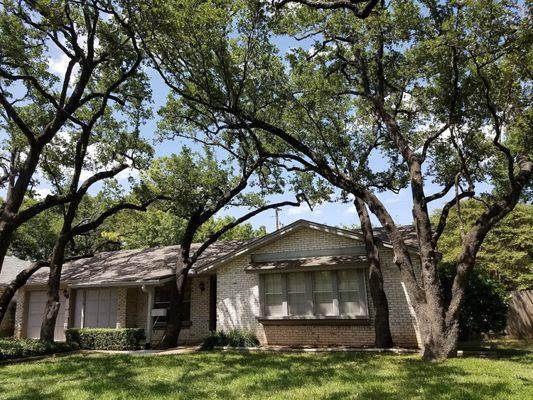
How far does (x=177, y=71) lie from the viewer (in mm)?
12844

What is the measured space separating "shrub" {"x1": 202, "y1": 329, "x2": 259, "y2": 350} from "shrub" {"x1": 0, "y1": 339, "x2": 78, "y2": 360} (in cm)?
534

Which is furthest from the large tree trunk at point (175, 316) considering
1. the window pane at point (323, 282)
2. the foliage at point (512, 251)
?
the foliage at point (512, 251)

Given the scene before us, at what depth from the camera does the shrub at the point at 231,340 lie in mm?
15102

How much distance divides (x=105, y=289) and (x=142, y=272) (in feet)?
7.90

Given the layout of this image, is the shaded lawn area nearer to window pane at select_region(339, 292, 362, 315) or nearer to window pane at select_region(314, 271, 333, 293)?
window pane at select_region(339, 292, 362, 315)

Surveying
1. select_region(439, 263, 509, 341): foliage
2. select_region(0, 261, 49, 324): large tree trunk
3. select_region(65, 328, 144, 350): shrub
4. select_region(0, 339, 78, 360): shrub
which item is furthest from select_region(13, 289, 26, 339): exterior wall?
select_region(439, 263, 509, 341): foliage

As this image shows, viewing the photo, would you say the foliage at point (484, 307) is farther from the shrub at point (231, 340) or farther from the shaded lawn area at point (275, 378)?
the shrub at point (231, 340)

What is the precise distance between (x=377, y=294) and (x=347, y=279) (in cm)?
152

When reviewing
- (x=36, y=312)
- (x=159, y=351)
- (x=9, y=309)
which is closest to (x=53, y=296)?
(x=159, y=351)

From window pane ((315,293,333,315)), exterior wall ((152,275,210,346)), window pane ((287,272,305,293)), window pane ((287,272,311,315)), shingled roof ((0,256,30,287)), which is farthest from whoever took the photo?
shingled roof ((0,256,30,287))

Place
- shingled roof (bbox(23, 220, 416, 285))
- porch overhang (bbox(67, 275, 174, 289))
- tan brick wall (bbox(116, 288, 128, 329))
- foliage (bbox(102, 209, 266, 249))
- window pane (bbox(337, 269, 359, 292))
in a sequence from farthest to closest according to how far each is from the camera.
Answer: foliage (bbox(102, 209, 266, 249)), tan brick wall (bbox(116, 288, 128, 329)), porch overhang (bbox(67, 275, 174, 289)), shingled roof (bbox(23, 220, 416, 285)), window pane (bbox(337, 269, 359, 292))

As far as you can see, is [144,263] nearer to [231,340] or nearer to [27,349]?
[27,349]

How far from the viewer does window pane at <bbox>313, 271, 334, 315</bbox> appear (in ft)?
49.1

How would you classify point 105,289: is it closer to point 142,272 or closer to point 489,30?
point 142,272
